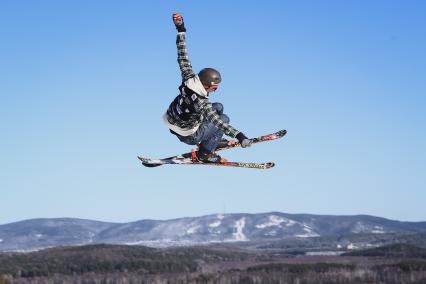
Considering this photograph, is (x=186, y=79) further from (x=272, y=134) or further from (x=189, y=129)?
(x=272, y=134)

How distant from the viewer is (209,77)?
→ 23.2m

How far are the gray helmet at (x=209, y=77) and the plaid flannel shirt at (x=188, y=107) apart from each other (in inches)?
7.9

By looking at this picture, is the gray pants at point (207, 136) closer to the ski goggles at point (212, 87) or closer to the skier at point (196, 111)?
the skier at point (196, 111)

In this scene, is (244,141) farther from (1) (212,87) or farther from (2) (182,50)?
(2) (182,50)

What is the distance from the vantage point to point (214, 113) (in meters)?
23.3

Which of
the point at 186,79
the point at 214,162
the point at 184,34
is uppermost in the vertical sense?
the point at 184,34

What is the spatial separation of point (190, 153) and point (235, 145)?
2.03m

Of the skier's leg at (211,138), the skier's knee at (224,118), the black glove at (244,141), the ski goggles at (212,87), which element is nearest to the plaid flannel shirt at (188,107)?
the ski goggles at (212,87)

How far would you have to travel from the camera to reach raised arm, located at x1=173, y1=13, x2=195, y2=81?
79.7 feet

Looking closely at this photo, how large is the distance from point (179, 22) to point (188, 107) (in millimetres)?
3047

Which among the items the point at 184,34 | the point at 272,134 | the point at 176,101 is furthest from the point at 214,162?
the point at 184,34

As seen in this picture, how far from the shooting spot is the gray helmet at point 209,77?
23156mm

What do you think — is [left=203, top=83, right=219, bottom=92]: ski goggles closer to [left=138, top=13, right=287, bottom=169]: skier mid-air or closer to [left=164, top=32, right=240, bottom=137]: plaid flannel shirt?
[left=138, top=13, right=287, bottom=169]: skier mid-air

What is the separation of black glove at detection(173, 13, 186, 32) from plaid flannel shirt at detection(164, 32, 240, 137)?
169 mm
